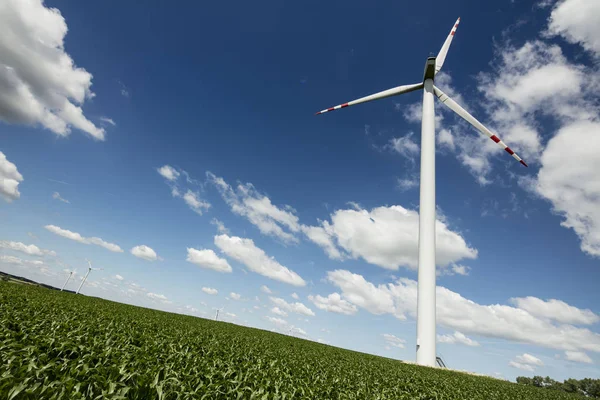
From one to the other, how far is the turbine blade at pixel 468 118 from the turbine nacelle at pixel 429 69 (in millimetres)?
1878

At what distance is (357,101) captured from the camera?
5206 centimetres

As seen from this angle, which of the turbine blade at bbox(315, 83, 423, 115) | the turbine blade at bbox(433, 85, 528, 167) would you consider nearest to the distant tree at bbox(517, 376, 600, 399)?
the turbine blade at bbox(433, 85, 528, 167)

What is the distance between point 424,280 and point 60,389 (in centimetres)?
3532

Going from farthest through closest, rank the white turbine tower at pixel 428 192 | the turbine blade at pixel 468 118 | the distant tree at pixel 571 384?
the distant tree at pixel 571 384
the turbine blade at pixel 468 118
the white turbine tower at pixel 428 192

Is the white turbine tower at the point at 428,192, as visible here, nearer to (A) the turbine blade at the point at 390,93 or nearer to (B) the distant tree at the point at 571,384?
(A) the turbine blade at the point at 390,93

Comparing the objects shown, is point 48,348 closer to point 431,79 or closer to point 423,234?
→ point 423,234

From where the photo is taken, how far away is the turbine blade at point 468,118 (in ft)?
147

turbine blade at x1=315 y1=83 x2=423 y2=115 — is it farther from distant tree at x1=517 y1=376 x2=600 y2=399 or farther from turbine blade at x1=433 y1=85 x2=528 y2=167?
distant tree at x1=517 y1=376 x2=600 y2=399

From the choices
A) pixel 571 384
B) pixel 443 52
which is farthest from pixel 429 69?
pixel 571 384

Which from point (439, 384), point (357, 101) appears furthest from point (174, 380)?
point (357, 101)

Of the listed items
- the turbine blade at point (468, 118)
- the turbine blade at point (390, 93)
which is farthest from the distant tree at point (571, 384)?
the turbine blade at point (390, 93)

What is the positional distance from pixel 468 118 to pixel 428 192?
17.4 m

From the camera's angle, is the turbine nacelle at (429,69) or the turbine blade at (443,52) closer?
the turbine nacelle at (429,69)

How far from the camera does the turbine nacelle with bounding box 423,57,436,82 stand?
155 ft
